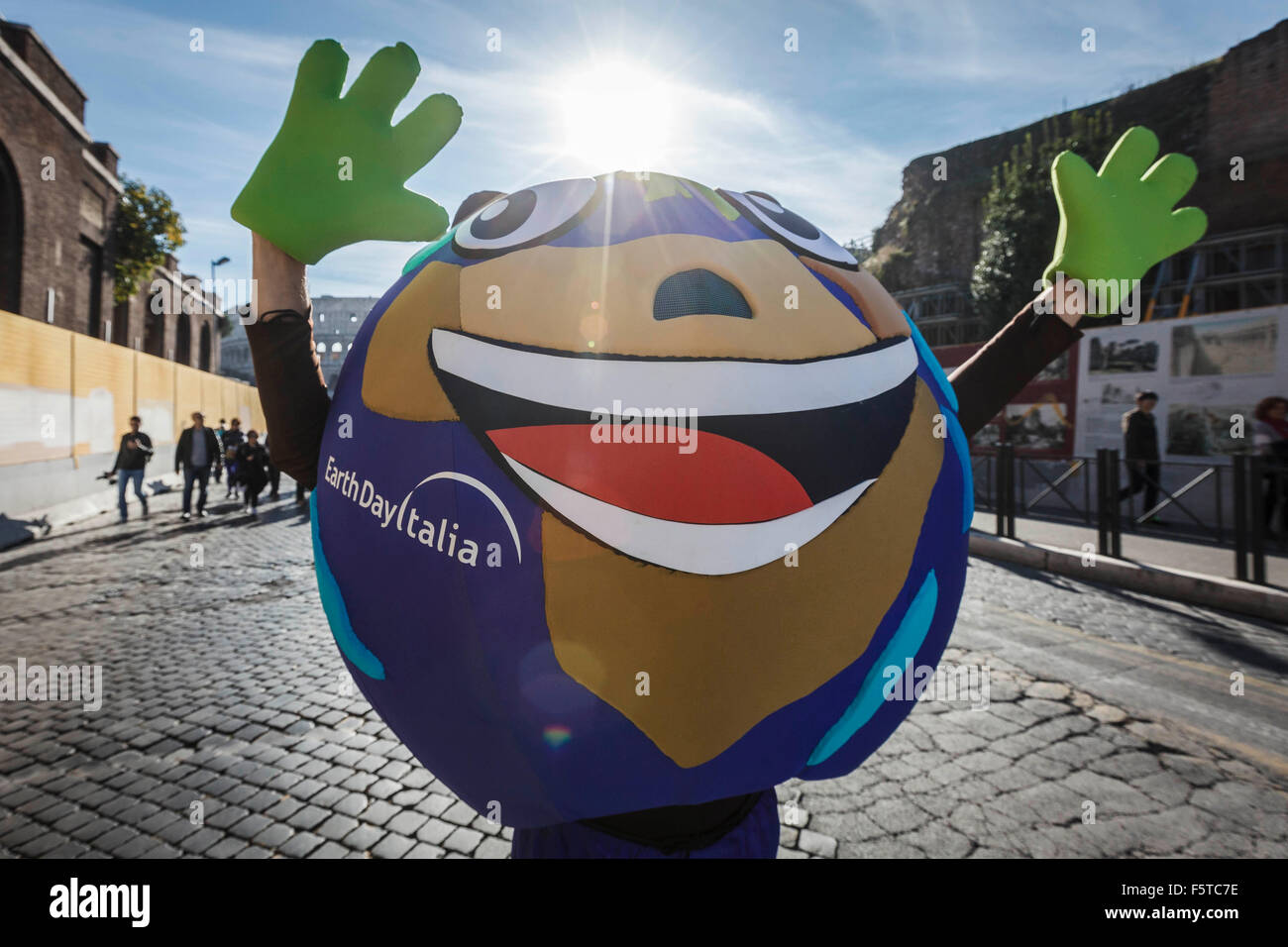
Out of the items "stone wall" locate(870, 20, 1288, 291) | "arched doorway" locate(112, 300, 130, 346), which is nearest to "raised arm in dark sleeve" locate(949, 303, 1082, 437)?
"stone wall" locate(870, 20, 1288, 291)

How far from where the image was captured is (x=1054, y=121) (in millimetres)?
34312

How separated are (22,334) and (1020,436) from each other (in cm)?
1909

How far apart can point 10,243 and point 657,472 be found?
23794 mm

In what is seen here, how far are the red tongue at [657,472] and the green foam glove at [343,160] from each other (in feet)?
2.24

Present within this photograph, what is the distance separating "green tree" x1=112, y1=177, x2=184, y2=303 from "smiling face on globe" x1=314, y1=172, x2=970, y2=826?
92.2 ft

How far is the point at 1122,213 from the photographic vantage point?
2.29 metres

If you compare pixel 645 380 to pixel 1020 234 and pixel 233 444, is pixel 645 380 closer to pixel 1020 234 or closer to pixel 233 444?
pixel 233 444

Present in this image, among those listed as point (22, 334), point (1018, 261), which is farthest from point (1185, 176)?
point (1018, 261)

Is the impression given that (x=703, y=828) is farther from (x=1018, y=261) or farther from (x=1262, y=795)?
(x=1018, y=261)

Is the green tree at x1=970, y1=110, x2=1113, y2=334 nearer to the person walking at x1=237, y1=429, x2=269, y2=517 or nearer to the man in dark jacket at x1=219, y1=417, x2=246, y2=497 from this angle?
the person walking at x1=237, y1=429, x2=269, y2=517

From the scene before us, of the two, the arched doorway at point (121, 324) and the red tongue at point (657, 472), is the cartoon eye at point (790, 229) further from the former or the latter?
the arched doorway at point (121, 324)

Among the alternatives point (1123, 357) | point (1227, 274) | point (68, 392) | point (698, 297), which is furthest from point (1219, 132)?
point (68, 392)

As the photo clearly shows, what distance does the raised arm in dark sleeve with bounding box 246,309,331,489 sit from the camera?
5.72ft
